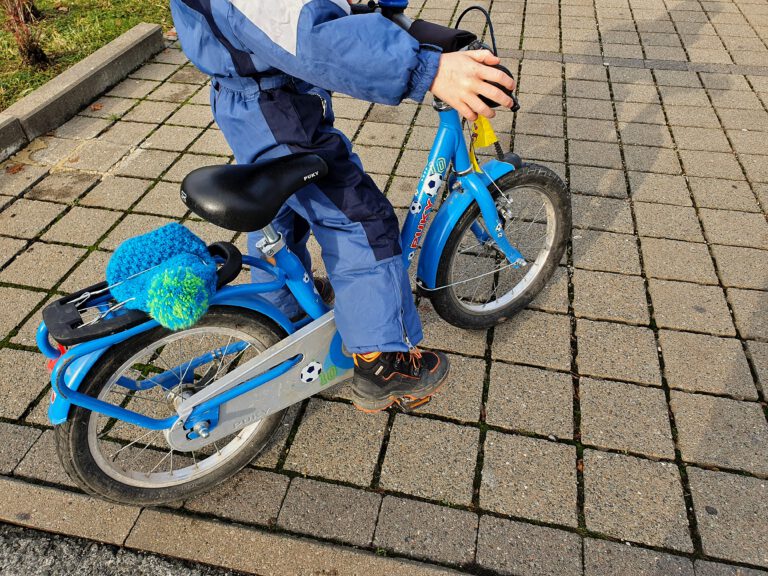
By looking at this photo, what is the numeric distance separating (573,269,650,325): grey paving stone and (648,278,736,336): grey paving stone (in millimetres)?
67

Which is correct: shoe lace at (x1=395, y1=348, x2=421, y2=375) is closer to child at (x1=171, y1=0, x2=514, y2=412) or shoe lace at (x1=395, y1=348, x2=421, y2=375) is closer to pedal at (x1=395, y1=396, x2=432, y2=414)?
child at (x1=171, y1=0, x2=514, y2=412)

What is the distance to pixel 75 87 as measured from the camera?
163 inches

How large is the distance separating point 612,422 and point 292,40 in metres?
1.81

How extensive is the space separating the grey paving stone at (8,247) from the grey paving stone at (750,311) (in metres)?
3.54

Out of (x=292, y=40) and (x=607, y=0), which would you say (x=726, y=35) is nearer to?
(x=607, y=0)

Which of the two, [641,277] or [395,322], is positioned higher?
[395,322]

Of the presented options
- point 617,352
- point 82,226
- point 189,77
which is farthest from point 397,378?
point 189,77

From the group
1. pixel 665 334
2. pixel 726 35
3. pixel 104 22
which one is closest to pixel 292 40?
pixel 665 334

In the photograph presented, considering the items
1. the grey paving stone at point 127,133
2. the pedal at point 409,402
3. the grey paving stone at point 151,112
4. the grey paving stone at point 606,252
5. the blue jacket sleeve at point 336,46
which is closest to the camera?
the blue jacket sleeve at point 336,46

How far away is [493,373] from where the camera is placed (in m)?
2.48

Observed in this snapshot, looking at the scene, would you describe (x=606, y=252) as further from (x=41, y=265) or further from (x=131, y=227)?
(x=41, y=265)

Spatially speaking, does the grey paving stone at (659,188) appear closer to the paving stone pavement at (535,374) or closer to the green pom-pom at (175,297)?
the paving stone pavement at (535,374)

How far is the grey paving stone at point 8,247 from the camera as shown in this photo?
300 cm

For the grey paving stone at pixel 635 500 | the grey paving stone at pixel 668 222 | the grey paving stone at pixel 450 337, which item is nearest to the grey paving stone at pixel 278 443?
the grey paving stone at pixel 450 337
